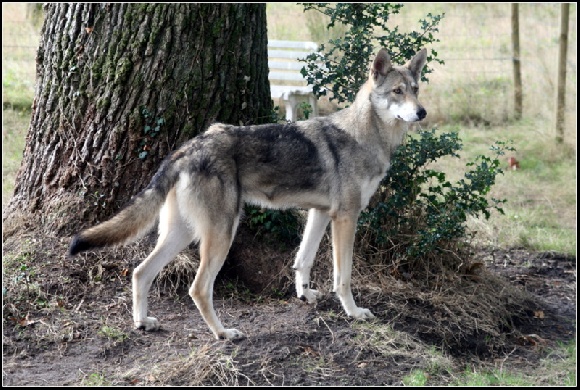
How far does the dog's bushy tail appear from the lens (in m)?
4.86

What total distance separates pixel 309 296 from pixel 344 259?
50cm

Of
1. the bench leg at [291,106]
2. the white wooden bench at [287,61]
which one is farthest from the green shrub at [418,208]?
the white wooden bench at [287,61]

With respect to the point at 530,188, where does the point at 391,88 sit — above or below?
above

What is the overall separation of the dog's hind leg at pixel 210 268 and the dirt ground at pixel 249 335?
0.10 meters

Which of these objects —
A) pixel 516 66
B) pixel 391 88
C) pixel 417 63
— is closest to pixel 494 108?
pixel 516 66

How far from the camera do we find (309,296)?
5.86 m

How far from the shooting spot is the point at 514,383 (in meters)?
4.95

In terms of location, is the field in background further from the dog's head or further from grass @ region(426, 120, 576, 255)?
the dog's head

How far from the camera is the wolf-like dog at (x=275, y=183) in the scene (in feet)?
16.7

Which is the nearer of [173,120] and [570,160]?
[173,120]

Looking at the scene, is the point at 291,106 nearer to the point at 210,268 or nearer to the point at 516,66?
the point at 516,66

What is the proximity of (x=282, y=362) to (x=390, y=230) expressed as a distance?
188 centimetres

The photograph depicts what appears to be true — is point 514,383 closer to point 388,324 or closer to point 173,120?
point 388,324

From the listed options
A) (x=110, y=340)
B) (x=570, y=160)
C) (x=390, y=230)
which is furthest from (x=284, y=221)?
(x=570, y=160)
